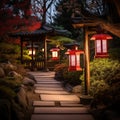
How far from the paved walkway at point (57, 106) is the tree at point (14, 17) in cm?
694

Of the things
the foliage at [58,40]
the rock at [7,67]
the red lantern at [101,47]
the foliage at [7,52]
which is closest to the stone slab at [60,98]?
the red lantern at [101,47]

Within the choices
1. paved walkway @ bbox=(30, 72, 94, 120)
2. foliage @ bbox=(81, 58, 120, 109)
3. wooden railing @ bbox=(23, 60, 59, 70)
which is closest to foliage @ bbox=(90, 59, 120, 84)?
foliage @ bbox=(81, 58, 120, 109)

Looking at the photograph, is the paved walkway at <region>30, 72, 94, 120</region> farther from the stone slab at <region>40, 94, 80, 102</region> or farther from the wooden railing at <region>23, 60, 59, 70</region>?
the wooden railing at <region>23, 60, 59, 70</region>

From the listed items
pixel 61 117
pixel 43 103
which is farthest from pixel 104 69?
pixel 61 117

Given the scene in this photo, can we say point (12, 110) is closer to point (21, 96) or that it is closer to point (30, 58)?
point (21, 96)

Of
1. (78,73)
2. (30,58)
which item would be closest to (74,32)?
(30,58)

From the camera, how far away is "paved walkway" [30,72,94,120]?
10.9m

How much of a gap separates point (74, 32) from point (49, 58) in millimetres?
6747

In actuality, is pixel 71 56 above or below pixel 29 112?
above

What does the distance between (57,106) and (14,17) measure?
13.3m

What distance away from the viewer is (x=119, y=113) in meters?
9.61

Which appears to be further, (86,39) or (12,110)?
(86,39)

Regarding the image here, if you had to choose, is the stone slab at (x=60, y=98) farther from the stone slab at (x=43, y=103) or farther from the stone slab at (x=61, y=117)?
the stone slab at (x=61, y=117)

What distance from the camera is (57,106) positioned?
12.9 m
